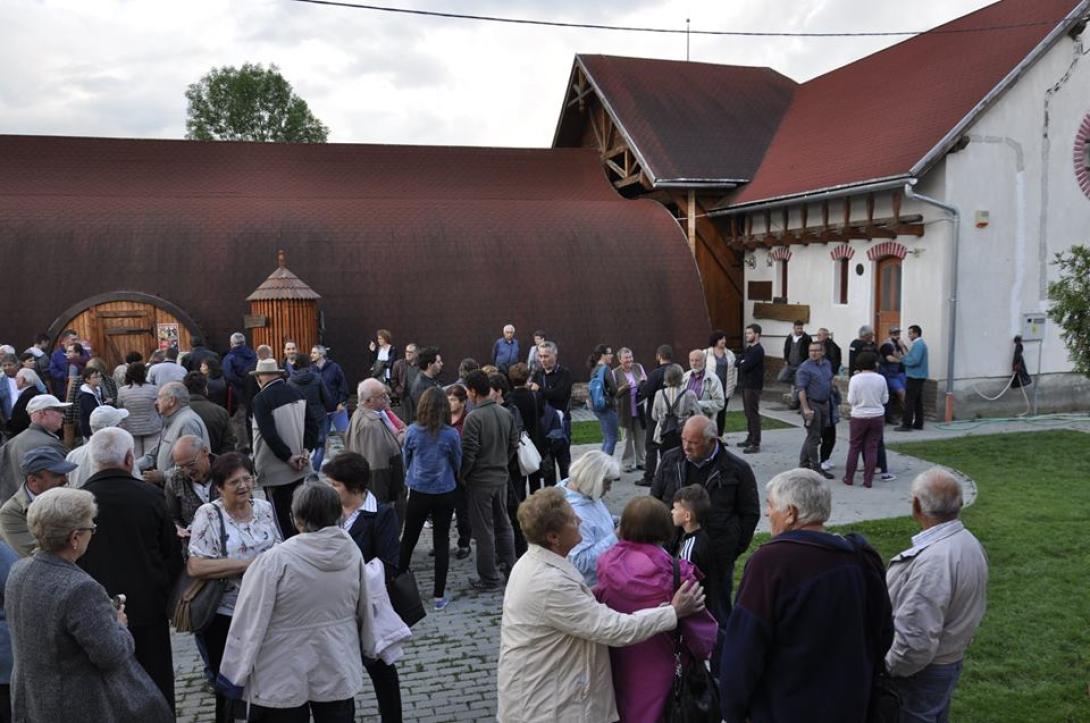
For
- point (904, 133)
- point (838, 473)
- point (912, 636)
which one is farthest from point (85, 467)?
point (904, 133)

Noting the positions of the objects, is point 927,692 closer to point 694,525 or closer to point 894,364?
point 694,525

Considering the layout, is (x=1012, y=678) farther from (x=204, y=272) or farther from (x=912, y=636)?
(x=204, y=272)

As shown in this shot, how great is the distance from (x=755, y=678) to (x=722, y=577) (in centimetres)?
195

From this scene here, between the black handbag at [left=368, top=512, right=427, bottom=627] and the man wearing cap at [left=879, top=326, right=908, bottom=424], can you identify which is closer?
the black handbag at [left=368, top=512, right=427, bottom=627]

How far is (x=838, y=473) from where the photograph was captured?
11.4 metres

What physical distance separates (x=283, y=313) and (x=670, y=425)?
753 centimetres

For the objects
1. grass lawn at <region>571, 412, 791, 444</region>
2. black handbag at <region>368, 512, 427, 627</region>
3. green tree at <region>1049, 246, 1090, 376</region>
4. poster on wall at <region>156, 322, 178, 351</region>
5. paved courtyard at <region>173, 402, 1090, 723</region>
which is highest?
green tree at <region>1049, 246, 1090, 376</region>

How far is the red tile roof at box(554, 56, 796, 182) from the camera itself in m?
19.4

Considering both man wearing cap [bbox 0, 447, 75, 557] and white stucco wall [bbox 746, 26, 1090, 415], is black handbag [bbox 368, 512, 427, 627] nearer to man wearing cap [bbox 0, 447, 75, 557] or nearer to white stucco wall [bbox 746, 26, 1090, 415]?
man wearing cap [bbox 0, 447, 75, 557]

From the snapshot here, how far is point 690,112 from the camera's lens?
20.7m

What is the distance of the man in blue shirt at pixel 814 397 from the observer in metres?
10.8

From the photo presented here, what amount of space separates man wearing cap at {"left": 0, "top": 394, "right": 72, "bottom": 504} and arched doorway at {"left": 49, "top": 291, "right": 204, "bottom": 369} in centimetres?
784

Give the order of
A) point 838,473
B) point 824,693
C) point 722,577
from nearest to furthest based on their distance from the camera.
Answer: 1. point 824,693
2. point 722,577
3. point 838,473

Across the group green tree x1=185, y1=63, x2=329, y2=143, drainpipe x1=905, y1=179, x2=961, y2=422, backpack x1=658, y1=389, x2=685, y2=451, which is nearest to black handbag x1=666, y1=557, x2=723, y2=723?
backpack x1=658, y1=389, x2=685, y2=451
